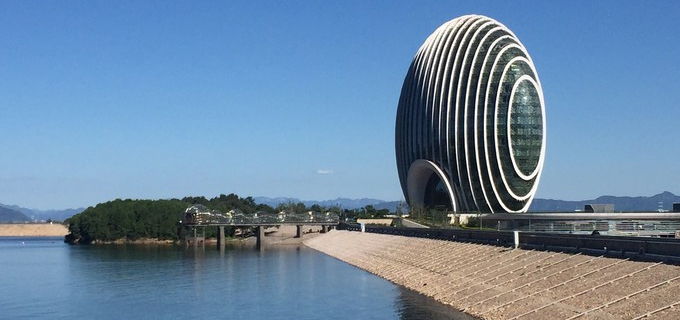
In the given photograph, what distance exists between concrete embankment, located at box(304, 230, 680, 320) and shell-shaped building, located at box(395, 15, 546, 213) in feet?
165

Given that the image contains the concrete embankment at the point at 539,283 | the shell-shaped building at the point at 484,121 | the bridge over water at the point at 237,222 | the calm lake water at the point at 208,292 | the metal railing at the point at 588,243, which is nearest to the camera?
the concrete embankment at the point at 539,283

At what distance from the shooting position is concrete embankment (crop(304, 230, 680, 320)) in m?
25.2

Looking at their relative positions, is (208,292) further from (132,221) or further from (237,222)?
(132,221)

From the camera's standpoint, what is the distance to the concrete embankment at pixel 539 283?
82.8 ft

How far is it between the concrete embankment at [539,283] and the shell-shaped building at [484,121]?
1980 inches

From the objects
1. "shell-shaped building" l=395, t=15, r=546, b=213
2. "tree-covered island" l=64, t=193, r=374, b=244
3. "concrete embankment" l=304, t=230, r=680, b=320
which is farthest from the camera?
"tree-covered island" l=64, t=193, r=374, b=244

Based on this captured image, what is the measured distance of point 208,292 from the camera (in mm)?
46219

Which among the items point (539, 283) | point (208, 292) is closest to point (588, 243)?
point (539, 283)

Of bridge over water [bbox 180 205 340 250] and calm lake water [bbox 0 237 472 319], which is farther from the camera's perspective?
bridge over water [bbox 180 205 340 250]

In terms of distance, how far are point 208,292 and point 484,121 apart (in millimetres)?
62723

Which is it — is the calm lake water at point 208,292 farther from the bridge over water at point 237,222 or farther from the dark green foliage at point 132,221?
the dark green foliage at point 132,221

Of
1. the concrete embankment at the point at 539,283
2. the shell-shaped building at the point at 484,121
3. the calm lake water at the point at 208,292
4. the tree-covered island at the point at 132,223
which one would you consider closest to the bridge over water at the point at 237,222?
the tree-covered island at the point at 132,223

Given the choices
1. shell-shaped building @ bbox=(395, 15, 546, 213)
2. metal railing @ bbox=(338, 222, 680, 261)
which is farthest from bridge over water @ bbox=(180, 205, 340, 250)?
metal railing @ bbox=(338, 222, 680, 261)

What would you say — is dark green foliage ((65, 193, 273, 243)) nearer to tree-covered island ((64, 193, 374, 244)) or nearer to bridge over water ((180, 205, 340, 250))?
tree-covered island ((64, 193, 374, 244))
